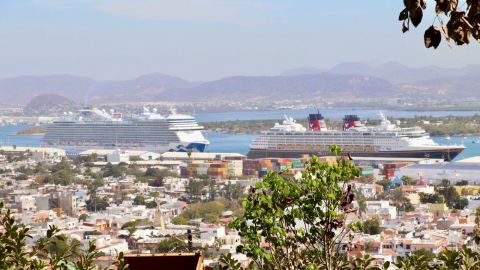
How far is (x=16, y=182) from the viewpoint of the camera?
36.6 meters

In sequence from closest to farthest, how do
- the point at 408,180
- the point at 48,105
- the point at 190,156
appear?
the point at 408,180
the point at 190,156
the point at 48,105

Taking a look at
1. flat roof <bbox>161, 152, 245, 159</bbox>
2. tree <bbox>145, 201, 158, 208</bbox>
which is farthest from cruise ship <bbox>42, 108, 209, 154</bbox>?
tree <bbox>145, 201, 158, 208</bbox>

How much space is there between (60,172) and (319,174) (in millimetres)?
36024

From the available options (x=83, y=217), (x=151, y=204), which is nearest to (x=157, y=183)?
(x=151, y=204)

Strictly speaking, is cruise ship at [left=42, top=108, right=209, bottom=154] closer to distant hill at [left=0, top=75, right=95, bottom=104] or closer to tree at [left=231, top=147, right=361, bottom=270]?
tree at [left=231, top=147, right=361, bottom=270]

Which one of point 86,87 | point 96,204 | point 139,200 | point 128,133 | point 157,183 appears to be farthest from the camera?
point 86,87

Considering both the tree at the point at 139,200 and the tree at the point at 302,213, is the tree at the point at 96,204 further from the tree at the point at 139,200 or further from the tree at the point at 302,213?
the tree at the point at 302,213

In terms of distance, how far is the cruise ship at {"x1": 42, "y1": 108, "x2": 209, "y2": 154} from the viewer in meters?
52.5

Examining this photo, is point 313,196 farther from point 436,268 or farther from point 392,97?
point 392,97

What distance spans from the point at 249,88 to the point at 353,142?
112253mm

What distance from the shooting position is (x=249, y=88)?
156 m

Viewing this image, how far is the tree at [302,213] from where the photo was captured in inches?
141

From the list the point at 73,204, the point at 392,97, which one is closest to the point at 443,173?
the point at 73,204

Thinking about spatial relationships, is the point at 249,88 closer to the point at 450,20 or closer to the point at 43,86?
the point at 43,86
